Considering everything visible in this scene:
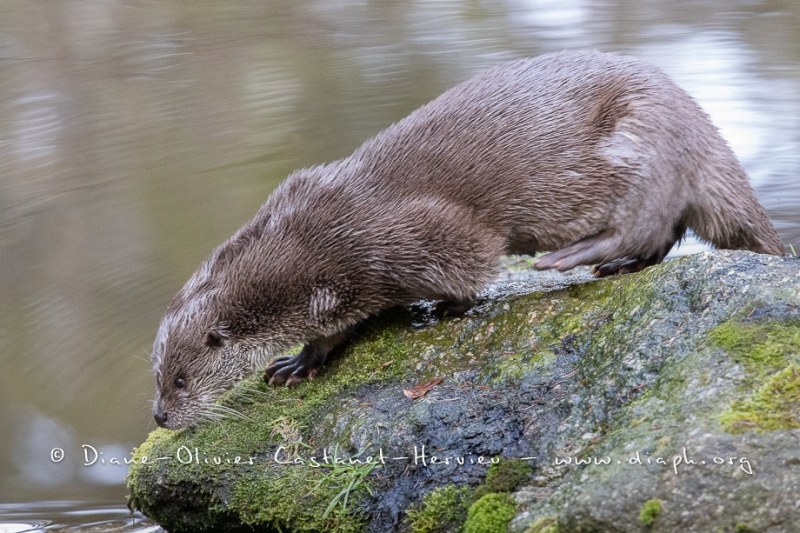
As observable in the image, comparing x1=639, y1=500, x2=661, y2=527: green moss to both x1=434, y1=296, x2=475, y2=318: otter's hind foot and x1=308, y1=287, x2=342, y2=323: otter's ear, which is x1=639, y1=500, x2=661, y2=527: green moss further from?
x1=308, y1=287, x2=342, y2=323: otter's ear

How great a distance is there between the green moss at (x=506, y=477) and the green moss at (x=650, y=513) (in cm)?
54

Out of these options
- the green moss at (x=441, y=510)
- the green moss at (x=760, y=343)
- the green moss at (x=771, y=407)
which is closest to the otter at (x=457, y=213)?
the green moss at (x=441, y=510)

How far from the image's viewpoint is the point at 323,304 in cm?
333

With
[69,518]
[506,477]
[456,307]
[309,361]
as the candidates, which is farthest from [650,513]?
[69,518]

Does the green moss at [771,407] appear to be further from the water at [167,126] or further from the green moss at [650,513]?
the water at [167,126]

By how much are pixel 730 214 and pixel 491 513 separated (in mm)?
1668

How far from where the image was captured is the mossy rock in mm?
2043

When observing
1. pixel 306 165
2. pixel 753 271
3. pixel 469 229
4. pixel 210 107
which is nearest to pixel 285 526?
pixel 469 229

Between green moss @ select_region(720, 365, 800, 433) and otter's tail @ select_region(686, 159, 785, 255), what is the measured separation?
1417 mm

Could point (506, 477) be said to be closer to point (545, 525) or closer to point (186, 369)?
point (545, 525)

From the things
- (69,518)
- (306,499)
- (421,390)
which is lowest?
(69,518)

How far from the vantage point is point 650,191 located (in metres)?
3.43

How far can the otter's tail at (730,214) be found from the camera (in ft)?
11.5

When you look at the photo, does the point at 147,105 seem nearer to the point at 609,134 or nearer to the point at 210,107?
the point at 210,107
